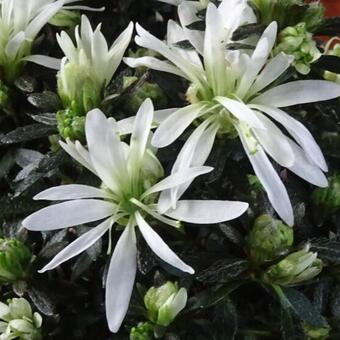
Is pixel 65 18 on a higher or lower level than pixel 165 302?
higher

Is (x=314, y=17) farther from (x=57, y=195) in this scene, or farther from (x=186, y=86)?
(x=57, y=195)

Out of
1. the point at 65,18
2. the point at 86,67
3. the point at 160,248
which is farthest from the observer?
the point at 65,18

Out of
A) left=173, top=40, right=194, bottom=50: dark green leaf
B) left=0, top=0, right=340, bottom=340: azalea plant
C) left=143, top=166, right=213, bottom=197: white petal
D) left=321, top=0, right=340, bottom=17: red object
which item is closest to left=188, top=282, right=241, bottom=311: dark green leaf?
left=0, top=0, right=340, bottom=340: azalea plant

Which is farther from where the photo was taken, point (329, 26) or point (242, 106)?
point (329, 26)

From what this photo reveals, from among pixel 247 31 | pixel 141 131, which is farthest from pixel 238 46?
pixel 141 131

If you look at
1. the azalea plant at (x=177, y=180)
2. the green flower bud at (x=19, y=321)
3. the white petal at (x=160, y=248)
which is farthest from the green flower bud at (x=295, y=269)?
the green flower bud at (x=19, y=321)

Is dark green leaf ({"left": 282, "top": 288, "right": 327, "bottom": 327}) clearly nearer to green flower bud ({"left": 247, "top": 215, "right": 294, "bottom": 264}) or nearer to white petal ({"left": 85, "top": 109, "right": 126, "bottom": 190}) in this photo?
green flower bud ({"left": 247, "top": 215, "right": 294, "bottom": 264})

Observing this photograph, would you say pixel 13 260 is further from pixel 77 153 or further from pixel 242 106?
pixel 242 106

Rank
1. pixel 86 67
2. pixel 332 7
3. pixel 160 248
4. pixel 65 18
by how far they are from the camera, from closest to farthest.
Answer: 1. pixel 160 248
2. pixel 86 67
3. pixel 65 18
4. pixel 332 7
